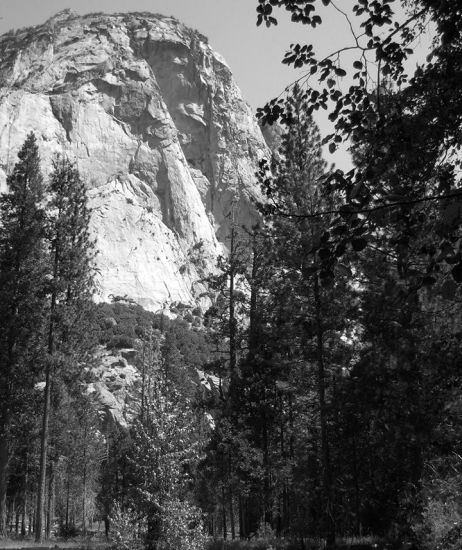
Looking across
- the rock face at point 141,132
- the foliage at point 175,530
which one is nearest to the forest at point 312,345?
the foliage at point 175,530

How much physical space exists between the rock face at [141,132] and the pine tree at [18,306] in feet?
181

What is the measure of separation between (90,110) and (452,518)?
349ft

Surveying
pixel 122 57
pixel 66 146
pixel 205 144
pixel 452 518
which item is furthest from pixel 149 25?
pixel 452 518

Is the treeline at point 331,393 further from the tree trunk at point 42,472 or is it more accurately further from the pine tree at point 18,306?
the pine tree at point 18,306

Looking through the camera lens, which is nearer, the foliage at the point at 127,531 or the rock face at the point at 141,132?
the foliage at the point at 127,531

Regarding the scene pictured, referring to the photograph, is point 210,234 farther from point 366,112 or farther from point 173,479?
point 366,112

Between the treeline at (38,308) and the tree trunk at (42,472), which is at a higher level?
the treeline at (38,308)

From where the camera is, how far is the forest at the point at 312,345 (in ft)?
13.4

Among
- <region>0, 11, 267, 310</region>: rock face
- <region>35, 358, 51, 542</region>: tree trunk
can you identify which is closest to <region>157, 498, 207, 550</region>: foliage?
<region>35, 358, 51, 542</region>: tree trunk

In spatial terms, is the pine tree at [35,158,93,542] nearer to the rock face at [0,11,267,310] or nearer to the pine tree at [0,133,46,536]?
the pine tree at [0,133,46,536]

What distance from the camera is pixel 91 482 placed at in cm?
4884

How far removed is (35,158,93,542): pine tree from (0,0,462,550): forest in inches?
3.5

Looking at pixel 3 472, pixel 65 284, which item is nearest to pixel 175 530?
pixel 3 472

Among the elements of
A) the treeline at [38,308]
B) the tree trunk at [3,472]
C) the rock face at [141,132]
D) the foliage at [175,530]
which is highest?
the rock face at [141,132]
